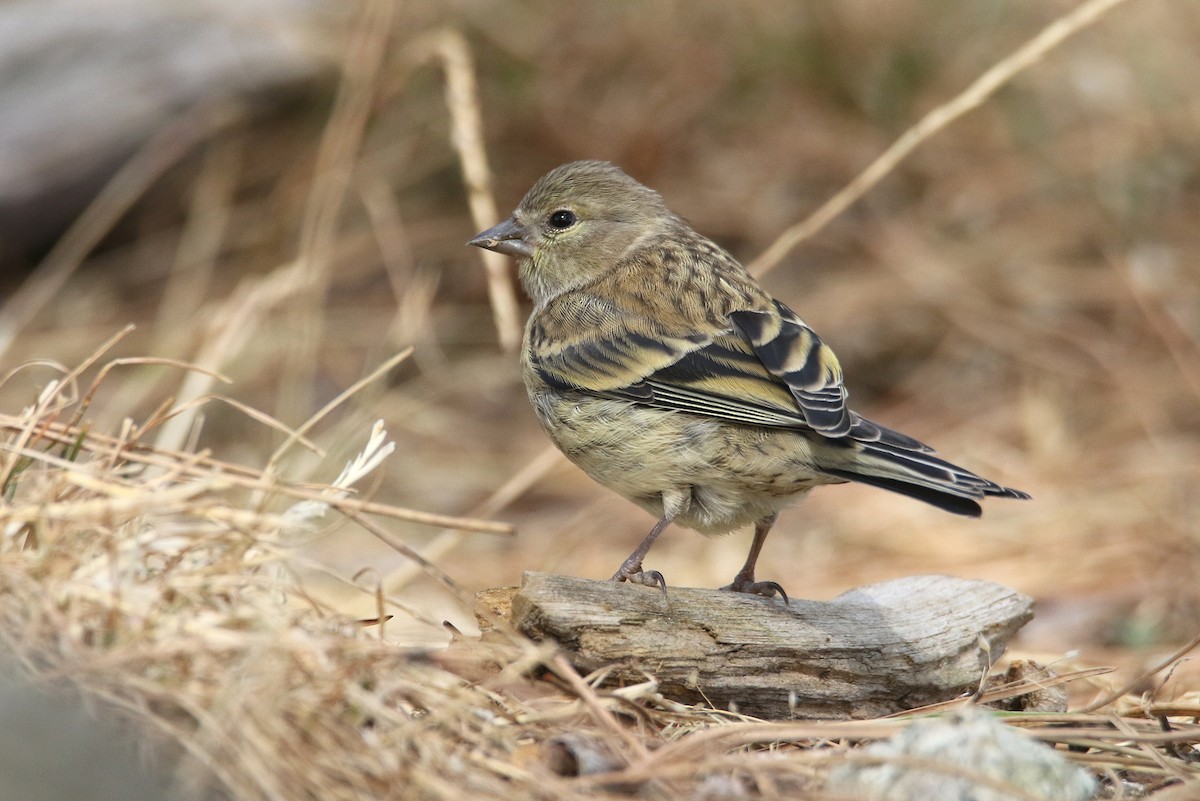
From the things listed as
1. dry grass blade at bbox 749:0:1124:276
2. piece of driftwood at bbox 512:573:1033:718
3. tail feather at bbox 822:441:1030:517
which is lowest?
piece of driftwood at bbox 512:573:1033:718

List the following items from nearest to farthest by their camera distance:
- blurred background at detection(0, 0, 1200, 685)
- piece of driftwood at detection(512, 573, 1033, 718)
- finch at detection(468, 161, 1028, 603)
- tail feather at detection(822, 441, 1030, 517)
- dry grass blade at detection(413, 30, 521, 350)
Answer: piece of driftwood at detection(512, 573, 1033, 718) < tail feather at detection(822, 441, 1030, 517) < finch at detection(468, 161, 1028, 603) < dry grass blade at detection(413, 30, 521, 350) < blurred background at detection(0, 0, 1200, 685)

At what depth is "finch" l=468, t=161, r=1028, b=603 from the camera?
145 inches

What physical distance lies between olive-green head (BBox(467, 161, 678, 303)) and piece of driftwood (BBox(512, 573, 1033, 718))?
1.79 m

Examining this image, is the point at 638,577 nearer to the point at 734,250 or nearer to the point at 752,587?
the point at 752,587

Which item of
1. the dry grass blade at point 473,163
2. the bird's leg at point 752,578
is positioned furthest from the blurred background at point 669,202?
the bird's leg at point 752,578

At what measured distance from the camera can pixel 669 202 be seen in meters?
8.38

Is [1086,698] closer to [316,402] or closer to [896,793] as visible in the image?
[896,793]

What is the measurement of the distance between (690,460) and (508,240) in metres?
1.45

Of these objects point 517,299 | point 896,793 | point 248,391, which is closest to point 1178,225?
point 517,299

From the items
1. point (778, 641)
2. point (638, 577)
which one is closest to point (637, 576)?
point (638, 577)

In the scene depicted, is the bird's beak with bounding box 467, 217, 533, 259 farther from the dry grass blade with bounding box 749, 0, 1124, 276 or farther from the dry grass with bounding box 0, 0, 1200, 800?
the dry grass blade with bounding box 749, 0, 1124, 276

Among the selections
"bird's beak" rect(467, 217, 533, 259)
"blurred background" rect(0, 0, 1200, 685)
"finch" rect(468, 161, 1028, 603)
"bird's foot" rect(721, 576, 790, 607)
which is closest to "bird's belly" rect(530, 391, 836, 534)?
"finch" rect(468, 161, 1028, 603)

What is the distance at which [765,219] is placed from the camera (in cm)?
828

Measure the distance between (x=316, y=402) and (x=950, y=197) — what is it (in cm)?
428
